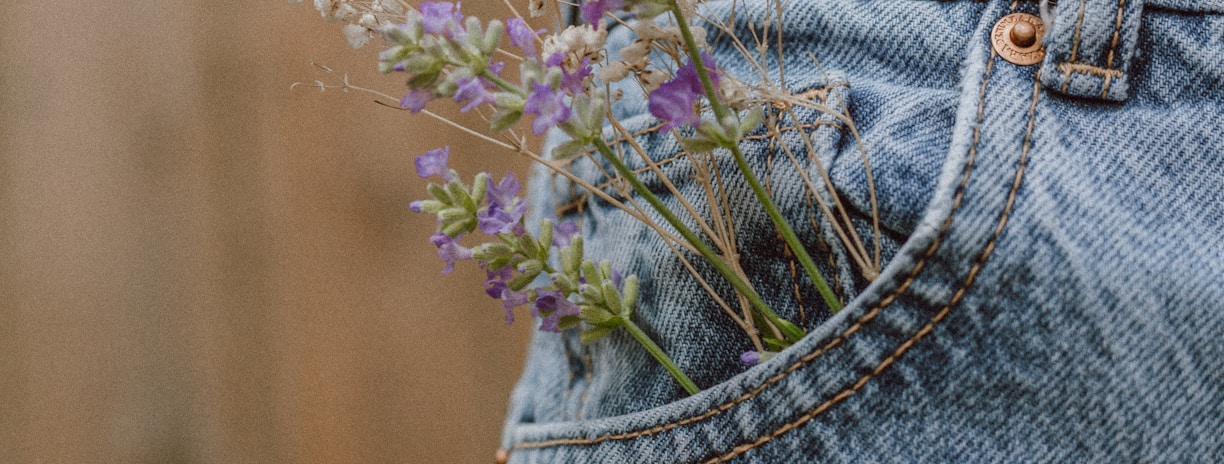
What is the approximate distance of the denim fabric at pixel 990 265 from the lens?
13.9 inches

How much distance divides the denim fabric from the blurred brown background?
1.31ft

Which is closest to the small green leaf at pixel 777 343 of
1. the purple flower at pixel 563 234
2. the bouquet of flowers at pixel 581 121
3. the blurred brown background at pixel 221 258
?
the bouquet of flowers at pixel 581 121

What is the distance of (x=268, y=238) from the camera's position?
79 centimetres

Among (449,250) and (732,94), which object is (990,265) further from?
(449,250)

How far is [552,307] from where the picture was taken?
397mm

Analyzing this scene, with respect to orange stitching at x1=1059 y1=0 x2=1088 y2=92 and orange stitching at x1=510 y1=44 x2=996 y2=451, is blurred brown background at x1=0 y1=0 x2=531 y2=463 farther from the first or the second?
orange stitching at x1=1059 y1=0 x2=1088 y2=92

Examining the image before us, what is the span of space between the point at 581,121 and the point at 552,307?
0.36 feet

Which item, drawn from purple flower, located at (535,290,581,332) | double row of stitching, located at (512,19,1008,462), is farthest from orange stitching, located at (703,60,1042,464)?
purple flower, located at (535,290,581,332)

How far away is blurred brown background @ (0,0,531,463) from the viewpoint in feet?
2.48

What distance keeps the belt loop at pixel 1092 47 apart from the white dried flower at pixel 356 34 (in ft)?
1.00

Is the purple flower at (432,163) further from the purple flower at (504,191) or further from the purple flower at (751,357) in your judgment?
the purple flower at (751,357)

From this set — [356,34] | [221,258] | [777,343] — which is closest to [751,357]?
[777,343]

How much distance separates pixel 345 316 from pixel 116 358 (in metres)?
0.20

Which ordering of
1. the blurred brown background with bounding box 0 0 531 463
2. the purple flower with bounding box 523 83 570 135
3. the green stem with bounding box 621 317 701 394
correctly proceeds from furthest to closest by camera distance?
the blurred brown background with bounding box 0 0 531 463, the green stem with bounding box 621 317 701 394, the purple flower with bounding box 523 83 570 135
